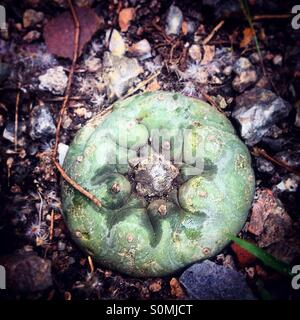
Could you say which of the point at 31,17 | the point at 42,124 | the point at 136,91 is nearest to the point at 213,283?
the point at 136,91

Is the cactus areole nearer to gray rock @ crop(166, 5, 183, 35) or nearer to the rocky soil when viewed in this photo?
the rocky soil

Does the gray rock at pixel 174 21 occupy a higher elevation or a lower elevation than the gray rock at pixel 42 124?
higher

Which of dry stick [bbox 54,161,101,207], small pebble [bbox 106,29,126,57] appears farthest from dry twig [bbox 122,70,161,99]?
dry stick [bbox 54,161,101,207]

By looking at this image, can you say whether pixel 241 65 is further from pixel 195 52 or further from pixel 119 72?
pixel 119 72

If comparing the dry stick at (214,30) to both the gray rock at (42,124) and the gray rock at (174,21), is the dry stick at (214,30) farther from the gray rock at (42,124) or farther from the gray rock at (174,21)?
the gray rock at (42,124)

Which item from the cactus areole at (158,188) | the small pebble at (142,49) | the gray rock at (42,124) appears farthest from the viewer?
the small pebble at (142,49)

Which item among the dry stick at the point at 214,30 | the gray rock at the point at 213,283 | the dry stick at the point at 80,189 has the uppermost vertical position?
the dry stick at the point at 214,30

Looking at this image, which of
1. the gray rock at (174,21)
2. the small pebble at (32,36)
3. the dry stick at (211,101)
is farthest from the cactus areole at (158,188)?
the small pebble at (32,36)
